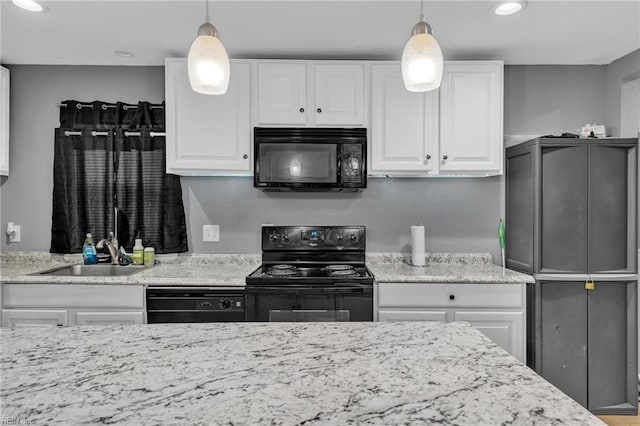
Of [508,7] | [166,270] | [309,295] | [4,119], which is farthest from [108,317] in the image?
[508,7]

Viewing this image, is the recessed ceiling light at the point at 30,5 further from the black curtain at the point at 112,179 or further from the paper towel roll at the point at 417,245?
the paper towel roll at the point at 417,245

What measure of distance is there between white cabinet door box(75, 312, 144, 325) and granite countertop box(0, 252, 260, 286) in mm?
184

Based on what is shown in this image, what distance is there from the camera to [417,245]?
2736mm

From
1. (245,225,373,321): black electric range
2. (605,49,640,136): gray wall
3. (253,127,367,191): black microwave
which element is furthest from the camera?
(605,49,640,136): gray wall

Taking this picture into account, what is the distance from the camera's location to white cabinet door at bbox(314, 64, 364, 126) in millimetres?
2602

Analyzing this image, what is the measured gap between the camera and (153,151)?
2.84m

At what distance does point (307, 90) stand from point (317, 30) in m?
0.39

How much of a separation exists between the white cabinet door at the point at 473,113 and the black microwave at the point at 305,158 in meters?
0.58

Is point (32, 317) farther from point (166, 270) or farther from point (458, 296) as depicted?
point (458, 296)

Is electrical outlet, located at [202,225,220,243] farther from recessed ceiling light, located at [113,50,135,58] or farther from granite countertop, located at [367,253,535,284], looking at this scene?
recessed ceiling light, located at [113,50,135,58]

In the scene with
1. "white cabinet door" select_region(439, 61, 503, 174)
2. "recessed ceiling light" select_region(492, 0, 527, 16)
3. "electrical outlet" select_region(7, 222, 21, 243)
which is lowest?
"electrical outlet" select_region(7, 222, 21, 243)

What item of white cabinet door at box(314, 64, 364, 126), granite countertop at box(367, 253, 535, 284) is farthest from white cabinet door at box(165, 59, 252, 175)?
granite countertop at box(367, 253, 535, 284)

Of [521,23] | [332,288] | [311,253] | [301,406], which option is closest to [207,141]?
[311,253]

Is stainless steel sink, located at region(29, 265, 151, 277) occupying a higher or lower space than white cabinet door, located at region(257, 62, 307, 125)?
lower
